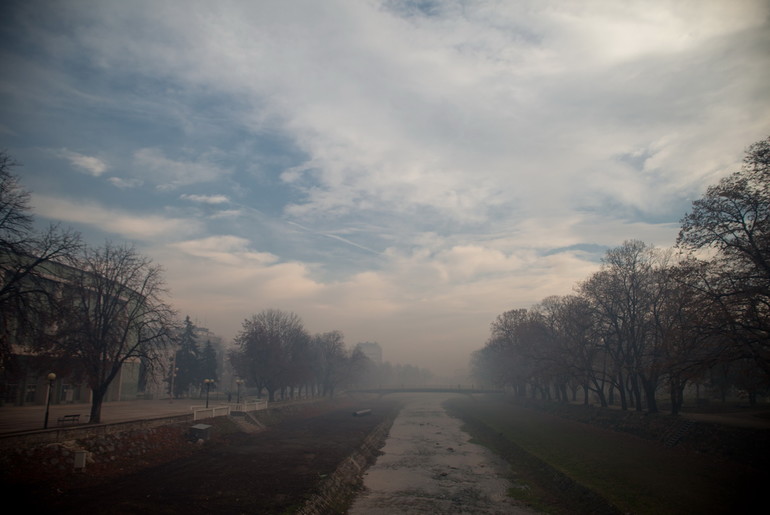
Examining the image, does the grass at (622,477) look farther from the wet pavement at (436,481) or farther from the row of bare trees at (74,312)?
the row of bare trees at (74,312)

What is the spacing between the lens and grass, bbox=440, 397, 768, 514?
18.1 m

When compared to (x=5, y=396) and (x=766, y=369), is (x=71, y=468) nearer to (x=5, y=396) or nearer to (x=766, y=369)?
(x=5, y=396)

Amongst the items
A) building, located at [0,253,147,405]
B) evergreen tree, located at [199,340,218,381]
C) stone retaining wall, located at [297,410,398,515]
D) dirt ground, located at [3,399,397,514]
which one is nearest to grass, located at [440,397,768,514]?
stone retaining wall, located at [297,410,398,515]

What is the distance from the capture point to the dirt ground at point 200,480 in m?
17.5

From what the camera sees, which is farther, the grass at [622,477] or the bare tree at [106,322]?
the bare tree at [106,322]

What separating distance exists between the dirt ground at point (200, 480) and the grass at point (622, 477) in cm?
1305

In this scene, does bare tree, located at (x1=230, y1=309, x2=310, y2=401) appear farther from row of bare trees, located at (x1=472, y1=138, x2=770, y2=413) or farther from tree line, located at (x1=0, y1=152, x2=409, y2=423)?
row of bare trees, located at (x1=472, y1=138, x2=770, y2=413)

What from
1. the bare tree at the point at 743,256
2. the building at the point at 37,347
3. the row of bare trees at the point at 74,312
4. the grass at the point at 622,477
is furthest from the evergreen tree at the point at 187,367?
the bare tree at the point at 743,256

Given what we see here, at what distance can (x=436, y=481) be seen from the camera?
26.8m

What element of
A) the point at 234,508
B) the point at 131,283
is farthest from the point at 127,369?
the point at 234,508

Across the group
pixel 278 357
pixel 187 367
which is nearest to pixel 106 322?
pixel 278 357

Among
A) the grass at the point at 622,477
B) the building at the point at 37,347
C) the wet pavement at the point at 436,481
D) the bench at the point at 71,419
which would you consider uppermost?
the building at the point at 37,347

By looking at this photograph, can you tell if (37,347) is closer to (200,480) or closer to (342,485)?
(200,480)

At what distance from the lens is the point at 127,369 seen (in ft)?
207
